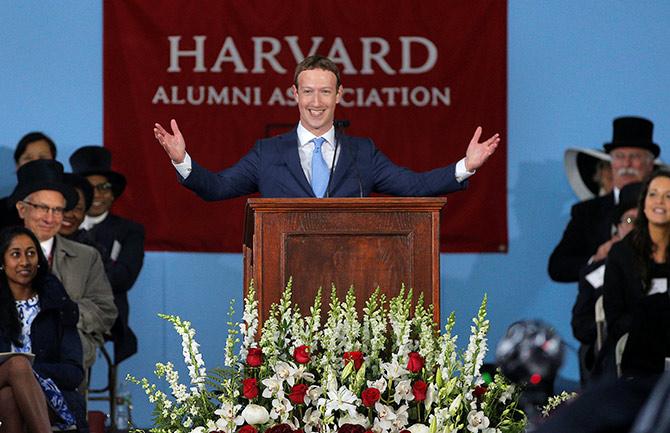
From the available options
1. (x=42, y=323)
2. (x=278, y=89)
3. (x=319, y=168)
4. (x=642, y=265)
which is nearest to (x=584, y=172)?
(x=278, y=89)

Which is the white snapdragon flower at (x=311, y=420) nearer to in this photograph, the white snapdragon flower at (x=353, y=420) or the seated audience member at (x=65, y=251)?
the white snapdragon flower at (x=353, y=420)

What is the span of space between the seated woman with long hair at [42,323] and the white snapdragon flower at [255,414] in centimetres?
219

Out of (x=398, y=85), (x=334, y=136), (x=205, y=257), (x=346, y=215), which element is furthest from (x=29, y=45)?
(x=346, y=215)

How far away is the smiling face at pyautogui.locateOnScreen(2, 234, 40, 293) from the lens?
5.33m

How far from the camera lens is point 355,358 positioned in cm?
311

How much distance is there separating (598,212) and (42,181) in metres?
2.61

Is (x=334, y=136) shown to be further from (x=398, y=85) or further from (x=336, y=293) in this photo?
(x=398, y=85)

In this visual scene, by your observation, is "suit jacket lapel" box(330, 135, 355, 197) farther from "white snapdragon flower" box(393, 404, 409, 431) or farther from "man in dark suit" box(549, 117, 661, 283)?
"man in dark suit" box(549, 117, 661, 283)

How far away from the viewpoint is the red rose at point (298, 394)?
3082 millimetres

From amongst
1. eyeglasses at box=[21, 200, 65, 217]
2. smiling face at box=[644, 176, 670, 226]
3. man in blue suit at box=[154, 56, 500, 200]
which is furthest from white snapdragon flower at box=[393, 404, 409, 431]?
eyeglasses at box=[21, 200, 65, 217]

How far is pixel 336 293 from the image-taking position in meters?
3.42

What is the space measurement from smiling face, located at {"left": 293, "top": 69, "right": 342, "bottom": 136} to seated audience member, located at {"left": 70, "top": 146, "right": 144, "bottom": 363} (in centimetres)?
282

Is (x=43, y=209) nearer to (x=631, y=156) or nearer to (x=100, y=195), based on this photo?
(x=100, y=195)

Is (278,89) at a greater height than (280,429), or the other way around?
(278,89)
